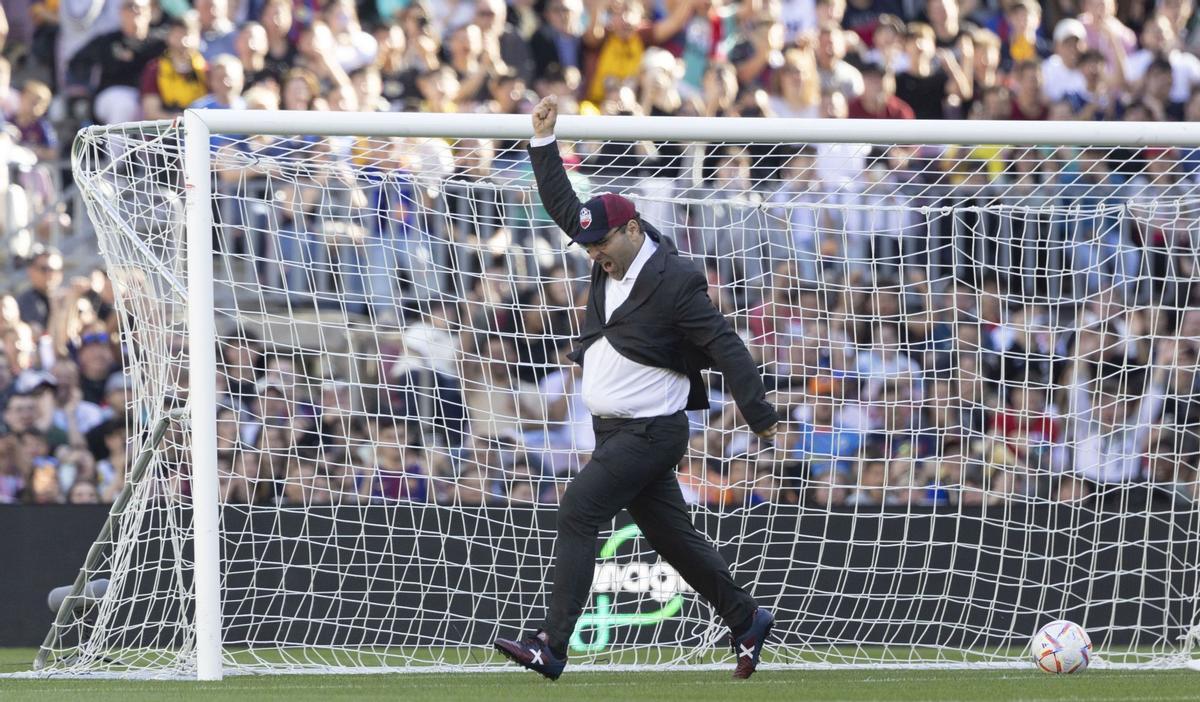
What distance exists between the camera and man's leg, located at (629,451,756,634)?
6.65m

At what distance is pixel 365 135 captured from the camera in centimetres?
679

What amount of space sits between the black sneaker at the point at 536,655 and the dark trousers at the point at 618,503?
43 mm

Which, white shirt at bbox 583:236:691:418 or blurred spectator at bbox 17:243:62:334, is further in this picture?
blurred spectator at bbox 17:243:62:334

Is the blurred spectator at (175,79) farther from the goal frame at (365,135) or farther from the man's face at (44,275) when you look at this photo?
the goal frame at (365,135)

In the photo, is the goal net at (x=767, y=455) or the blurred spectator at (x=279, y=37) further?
the blurred spectator at (x=279, y=37)

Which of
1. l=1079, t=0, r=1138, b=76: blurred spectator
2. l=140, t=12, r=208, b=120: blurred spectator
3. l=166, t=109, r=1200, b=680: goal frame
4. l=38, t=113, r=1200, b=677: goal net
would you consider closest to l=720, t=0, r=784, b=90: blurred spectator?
l=1079, t=0, r=1138, b=76: blurred spectator

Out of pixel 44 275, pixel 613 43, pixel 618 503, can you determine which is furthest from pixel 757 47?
pixel 618 503

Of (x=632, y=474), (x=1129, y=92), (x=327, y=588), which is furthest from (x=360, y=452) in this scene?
(x=1129, y=92)

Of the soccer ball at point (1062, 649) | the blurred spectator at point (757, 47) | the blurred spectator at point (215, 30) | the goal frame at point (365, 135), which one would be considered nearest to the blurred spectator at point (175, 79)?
the blurred spectator at point (215, 30)

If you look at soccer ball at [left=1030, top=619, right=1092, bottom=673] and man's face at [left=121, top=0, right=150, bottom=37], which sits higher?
man's face at [left=121, top=0, right=150, bottom=37]

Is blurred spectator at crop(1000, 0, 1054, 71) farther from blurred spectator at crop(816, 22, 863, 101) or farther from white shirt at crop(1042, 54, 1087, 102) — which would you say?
blurred spectator at crop(816, 22, 863, 101)

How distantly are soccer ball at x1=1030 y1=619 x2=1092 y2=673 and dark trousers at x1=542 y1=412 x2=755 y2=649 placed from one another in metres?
1.59

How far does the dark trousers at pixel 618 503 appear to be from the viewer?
6387mm

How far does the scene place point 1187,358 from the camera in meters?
9.66
